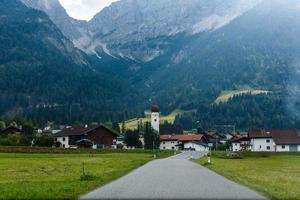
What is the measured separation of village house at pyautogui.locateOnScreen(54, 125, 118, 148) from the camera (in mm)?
174625

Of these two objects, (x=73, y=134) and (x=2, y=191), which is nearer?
(x=2, y=191)

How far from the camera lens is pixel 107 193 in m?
25.3

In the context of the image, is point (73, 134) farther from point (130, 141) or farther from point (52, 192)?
point (52, 192)

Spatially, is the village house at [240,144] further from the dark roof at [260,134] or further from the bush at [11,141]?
the bush at [11,141]

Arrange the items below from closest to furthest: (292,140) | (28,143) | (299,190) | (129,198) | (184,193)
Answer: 1. (129,198)
2. (184,193)
3. (299,190)
4. (28,143)
5. (292,140)

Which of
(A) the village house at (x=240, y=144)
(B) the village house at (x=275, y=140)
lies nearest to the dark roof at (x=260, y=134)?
(B) the village house at (x=275, y=140)

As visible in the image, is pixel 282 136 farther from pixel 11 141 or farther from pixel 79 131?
pixel 11 141

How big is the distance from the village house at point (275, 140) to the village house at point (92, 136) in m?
48.4

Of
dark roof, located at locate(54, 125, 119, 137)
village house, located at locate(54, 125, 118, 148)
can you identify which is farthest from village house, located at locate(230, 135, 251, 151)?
dark roof, located at locate(54, 125, 119, 137)

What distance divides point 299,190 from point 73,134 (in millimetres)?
152554

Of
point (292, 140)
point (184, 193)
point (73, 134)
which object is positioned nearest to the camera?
point (184, 193)

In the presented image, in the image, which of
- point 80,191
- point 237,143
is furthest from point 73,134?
point 80,191

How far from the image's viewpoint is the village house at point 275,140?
538 ft

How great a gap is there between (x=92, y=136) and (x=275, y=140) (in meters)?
60.6
